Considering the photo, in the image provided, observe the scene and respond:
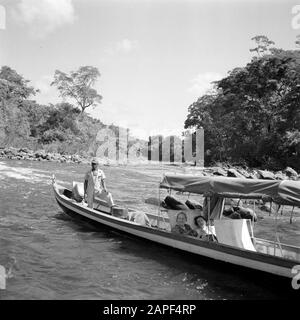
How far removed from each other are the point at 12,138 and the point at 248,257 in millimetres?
46333

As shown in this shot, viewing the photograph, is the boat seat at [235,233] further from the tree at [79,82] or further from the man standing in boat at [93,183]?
the tree at [79,82]

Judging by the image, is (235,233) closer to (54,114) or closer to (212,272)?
(212,272)

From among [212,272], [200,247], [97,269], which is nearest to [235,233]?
[200,247]

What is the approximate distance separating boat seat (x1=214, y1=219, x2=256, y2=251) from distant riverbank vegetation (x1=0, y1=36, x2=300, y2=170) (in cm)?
2725

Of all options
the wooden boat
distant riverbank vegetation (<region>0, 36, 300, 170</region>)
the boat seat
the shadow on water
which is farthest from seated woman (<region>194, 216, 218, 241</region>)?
distant riverbank vegetation (<region>0, 36, 300, 170</region>)

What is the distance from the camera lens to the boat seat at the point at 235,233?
9172 mm

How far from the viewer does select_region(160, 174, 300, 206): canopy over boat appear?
307 inches

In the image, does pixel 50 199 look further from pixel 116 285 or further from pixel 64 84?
pixel 64 84

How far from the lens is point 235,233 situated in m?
9.21

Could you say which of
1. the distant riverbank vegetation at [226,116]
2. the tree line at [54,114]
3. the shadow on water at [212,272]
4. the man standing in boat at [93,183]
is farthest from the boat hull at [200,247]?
the tree line at [54,114]

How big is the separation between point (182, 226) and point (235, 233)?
1.61 metres
